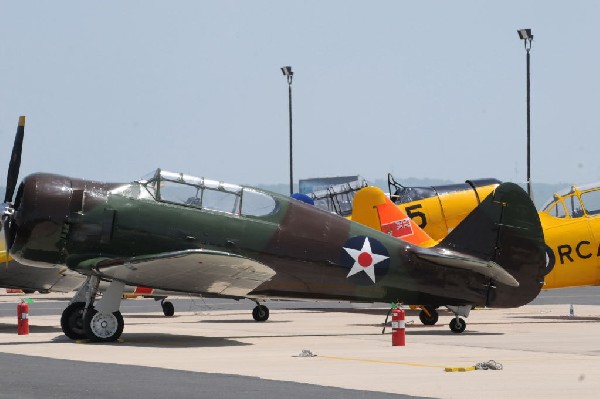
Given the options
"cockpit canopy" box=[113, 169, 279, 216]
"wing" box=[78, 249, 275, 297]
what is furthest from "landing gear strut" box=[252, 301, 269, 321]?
"cockpit canopy" box=[113, 169, 279, 216]

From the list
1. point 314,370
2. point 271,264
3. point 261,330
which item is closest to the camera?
point 314,370

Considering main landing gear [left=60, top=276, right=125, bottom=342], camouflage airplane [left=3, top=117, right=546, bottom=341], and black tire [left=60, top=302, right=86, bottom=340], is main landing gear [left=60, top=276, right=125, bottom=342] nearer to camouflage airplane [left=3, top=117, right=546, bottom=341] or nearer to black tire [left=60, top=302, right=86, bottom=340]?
camouflage airplane [left=3, top=117, right=546, bottom=341]

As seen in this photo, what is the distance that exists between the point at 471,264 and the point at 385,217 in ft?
17.3

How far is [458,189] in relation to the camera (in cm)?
3259

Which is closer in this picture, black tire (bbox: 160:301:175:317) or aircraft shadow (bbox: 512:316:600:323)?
aircraft shadow (bbox: 512:316:600:323)

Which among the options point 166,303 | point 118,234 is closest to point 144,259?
point 118,234

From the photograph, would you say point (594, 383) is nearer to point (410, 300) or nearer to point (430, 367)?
point (430, 367)

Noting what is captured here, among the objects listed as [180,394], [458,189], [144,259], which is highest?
[458,189]

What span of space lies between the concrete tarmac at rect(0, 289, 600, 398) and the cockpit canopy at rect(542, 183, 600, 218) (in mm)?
2458

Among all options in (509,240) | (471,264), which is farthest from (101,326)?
(509,240)

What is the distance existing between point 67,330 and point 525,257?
27.2 feet

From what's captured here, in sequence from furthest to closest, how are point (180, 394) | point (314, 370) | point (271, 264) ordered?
point (271, 264)
point (314, 370)
point (180, 394)

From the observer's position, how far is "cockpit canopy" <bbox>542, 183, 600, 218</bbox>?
89.6ft

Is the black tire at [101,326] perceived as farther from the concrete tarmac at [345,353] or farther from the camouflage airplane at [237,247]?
the concrete tarmac at [345,353]
